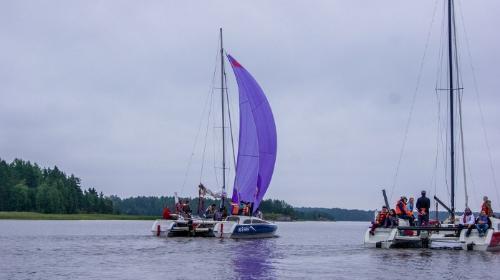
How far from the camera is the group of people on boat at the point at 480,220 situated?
35.7 metres

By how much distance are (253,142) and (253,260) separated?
18.7 metres

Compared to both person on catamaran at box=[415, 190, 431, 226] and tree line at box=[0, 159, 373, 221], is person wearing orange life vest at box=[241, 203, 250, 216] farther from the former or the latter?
tree line at box=[0, 159, 373, 221]

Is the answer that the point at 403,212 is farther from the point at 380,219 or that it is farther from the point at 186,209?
the point at 186,209

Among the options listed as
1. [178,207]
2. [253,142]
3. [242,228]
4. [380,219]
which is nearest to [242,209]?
[242,228]

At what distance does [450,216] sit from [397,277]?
501 inches

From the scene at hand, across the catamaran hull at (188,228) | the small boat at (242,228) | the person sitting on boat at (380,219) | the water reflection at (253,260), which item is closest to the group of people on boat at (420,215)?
the person sitting on boat at (380,219)

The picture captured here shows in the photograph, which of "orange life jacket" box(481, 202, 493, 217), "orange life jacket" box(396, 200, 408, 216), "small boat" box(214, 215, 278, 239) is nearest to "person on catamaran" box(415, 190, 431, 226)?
"orange life jacket" box(396, 200, 408, 216)

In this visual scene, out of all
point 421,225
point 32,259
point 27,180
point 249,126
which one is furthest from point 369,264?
point 27,180

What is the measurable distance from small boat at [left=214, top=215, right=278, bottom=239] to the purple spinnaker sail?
145 cm

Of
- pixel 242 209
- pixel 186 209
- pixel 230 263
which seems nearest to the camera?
pixel 230 263

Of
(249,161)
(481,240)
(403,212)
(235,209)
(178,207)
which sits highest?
(249,161)

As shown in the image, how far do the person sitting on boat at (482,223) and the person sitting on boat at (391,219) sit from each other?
413cm

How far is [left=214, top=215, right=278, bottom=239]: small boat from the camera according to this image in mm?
46719

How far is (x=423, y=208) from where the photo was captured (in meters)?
37.2
